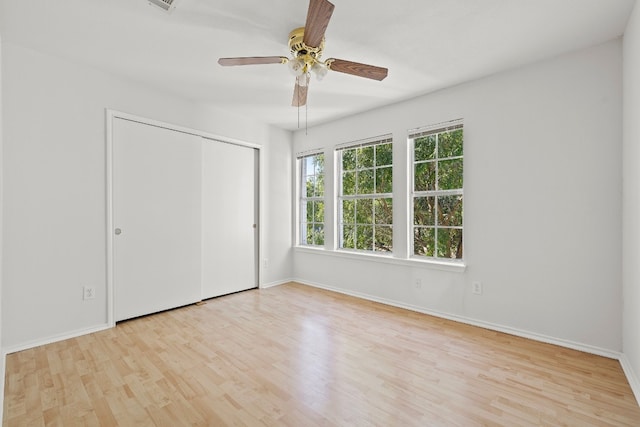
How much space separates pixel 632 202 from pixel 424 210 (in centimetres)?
175

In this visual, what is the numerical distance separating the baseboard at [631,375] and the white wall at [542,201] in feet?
0.44

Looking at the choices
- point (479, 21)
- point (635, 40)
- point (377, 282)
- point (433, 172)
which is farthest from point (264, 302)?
point (635, 40)

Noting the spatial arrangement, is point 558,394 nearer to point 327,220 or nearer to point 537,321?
point 537,321

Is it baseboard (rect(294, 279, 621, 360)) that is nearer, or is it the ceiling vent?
the ceiling vent

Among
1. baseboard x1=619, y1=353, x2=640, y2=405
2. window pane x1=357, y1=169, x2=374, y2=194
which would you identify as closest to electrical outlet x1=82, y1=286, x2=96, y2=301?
window pane x1=357, y1=169, x2=374, y2=194

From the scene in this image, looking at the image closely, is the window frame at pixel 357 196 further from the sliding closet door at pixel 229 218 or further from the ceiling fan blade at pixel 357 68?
the ceiling fan blade at pixel 357 68

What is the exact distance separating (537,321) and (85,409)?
3502mm

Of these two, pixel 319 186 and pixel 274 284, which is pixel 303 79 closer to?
pixel 319 186

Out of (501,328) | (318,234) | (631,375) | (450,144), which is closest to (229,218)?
(318,234)

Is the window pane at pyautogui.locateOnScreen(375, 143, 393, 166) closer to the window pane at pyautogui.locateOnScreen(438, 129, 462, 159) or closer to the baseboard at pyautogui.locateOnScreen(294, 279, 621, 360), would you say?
the window pane at pyautogui.locateOnScreen(438, 129, 462, 159)

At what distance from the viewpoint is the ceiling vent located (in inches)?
77.0

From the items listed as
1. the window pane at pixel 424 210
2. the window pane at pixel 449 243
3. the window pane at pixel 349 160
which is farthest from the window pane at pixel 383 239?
the window pane at pixel 349 160

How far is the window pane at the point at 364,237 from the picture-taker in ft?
13.5

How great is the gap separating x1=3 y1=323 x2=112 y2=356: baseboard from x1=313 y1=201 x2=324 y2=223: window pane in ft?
9.55
